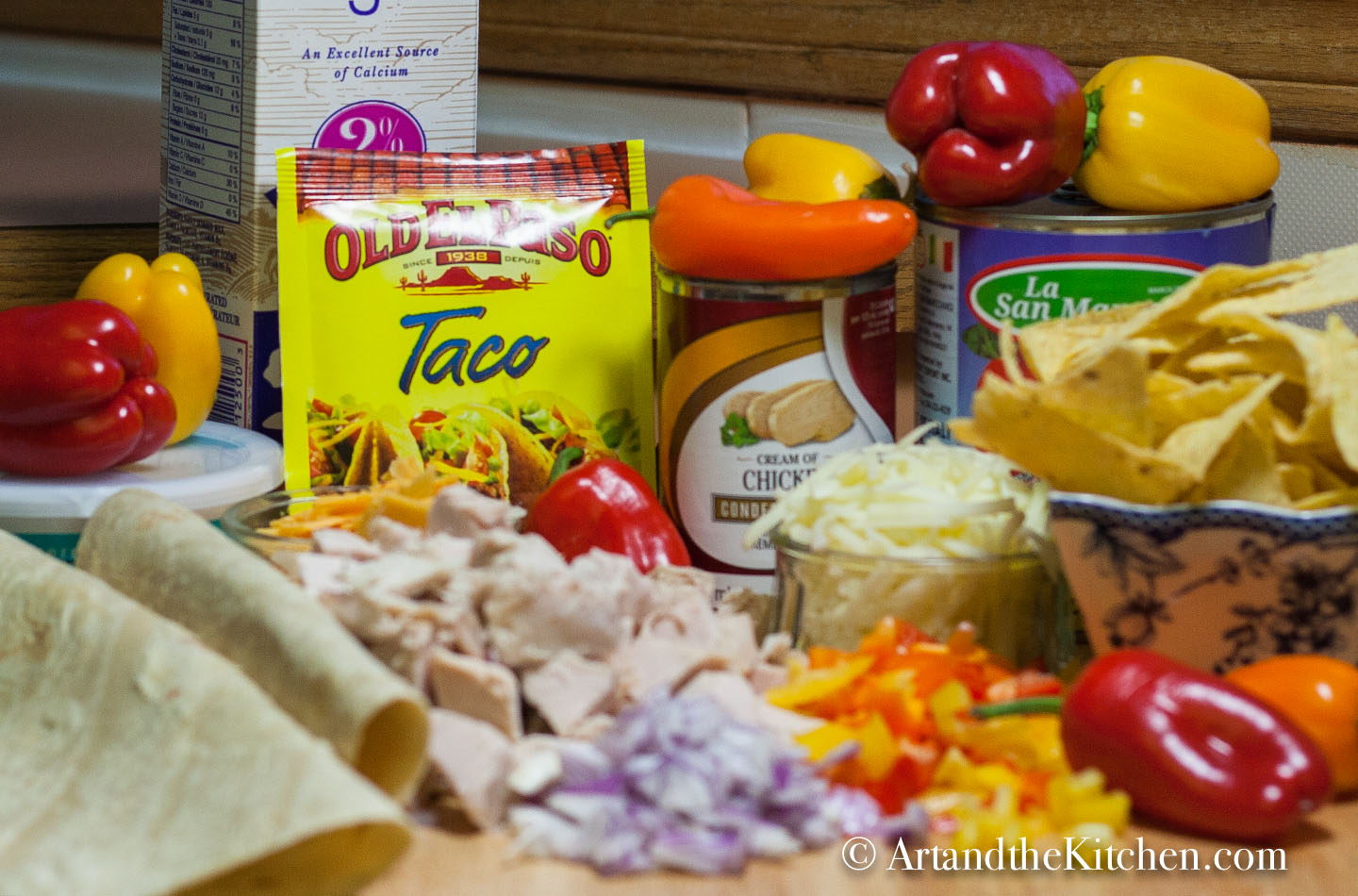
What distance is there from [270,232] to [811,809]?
2.93ft

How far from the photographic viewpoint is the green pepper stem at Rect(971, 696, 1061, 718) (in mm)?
1062

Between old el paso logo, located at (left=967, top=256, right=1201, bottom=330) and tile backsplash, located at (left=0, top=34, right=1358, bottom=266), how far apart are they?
0.69 m

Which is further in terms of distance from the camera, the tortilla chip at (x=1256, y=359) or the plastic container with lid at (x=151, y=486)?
the plastic container with lid at (x=151, y=486)

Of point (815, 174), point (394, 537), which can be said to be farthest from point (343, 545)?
point (815, 174)

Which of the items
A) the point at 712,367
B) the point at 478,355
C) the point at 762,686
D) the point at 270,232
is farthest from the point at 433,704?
the point at 270,232

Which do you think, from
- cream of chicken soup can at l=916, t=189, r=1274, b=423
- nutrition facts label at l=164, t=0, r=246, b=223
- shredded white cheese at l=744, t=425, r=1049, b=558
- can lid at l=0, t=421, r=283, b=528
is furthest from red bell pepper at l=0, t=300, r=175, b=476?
cream of chicken soup can at l=916, t=189, r=1274, b=423

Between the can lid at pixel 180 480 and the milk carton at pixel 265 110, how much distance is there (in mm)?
92

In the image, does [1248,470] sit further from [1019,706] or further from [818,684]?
[818,684]

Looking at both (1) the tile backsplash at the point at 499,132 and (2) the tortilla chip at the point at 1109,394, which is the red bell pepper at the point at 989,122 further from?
(1) the tile backsplash at the point at 499,132

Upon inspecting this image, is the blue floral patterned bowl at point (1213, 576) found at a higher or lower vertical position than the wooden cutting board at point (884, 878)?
higher

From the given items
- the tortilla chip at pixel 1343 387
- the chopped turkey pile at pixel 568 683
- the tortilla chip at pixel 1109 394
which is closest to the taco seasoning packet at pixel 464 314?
the chopped turkey pile at pixel 568 683

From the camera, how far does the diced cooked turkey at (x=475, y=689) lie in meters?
1.06

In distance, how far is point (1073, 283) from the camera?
134 cm

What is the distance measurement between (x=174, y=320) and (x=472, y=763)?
2.32ft
